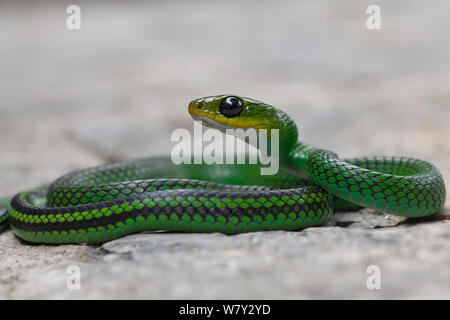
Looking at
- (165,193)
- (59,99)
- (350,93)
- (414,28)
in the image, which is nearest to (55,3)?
(59,99)

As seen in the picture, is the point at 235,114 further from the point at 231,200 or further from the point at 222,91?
the point at 222,91

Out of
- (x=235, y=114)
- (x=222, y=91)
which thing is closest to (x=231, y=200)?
(x=235, y=114)

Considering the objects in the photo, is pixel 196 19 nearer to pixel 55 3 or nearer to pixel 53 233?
pixel 55 3

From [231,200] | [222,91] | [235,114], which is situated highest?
[235,114]

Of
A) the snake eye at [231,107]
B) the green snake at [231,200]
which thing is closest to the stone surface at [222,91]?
the green snake at [231,200]

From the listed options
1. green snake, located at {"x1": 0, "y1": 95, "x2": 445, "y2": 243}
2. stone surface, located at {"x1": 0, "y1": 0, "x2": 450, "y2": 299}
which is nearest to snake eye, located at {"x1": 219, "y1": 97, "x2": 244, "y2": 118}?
green snake, located at {"x1": 0, "y1": 95, "x2": 445, "y2": 243}

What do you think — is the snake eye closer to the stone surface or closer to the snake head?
the snake head
